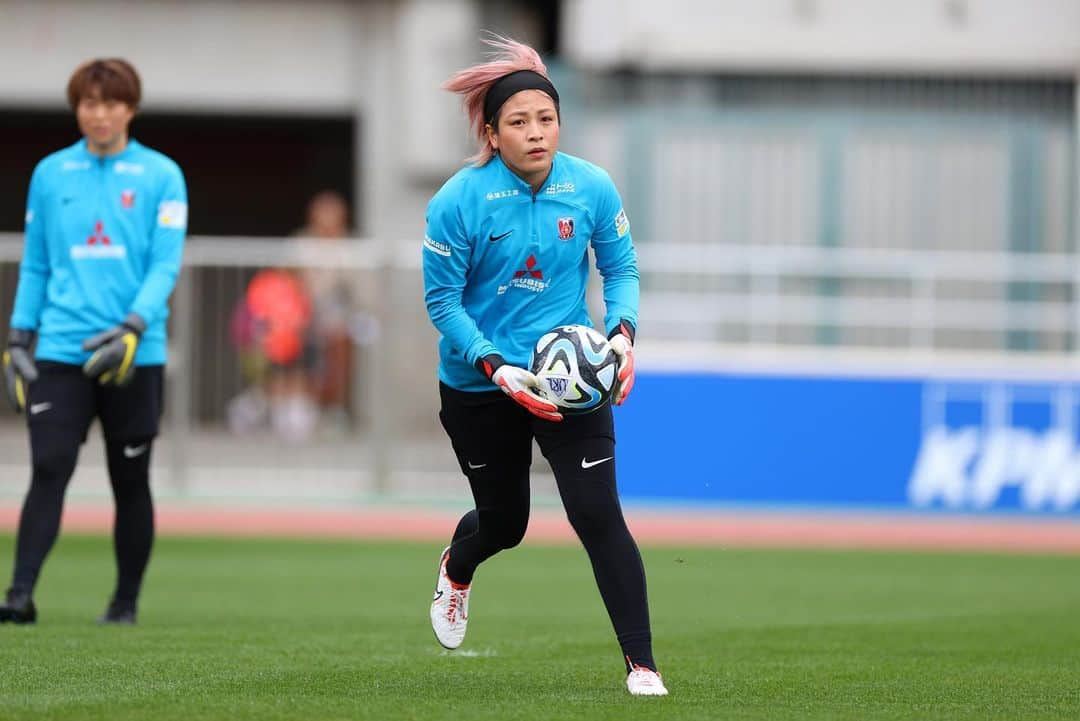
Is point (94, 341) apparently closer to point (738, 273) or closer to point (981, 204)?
point (738, 273)

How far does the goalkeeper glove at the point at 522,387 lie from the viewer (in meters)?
6.34

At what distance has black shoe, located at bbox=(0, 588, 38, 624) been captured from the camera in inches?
331

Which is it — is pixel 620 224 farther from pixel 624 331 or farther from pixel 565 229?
pixel 624 331

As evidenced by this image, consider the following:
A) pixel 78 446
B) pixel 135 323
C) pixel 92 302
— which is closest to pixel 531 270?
pixel 135 323

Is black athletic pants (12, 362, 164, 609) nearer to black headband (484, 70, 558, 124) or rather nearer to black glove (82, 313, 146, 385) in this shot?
black glove (82, 313, 146, 385)

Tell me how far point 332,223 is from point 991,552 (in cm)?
684

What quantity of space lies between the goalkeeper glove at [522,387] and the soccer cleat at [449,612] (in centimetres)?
119

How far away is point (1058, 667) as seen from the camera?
7.57 meters

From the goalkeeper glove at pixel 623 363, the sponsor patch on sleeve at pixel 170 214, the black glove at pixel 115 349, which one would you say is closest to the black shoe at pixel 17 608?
the black glove at pixel 115 349

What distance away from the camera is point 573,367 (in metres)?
6.34

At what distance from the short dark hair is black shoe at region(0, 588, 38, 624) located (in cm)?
211

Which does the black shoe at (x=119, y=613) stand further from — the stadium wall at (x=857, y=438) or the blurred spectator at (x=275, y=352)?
the stadium wall at (x=857, y=438)

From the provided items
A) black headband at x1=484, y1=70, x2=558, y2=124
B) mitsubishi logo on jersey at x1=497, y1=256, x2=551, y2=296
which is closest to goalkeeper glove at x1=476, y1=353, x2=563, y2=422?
mitsubishi logo on jersey at x1=497, y1=256, x2=551, y2=296

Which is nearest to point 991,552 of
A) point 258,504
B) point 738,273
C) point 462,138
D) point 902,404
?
point 902,404
